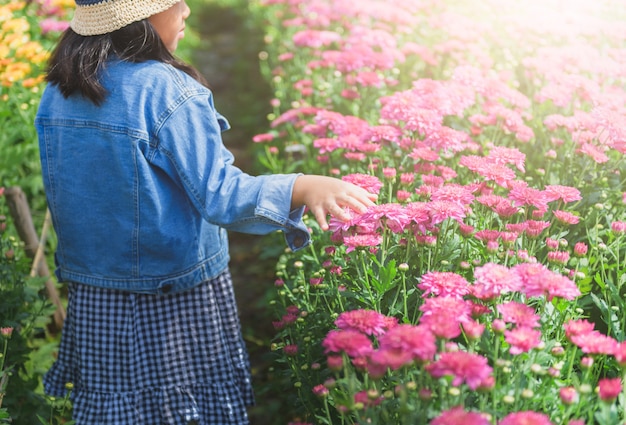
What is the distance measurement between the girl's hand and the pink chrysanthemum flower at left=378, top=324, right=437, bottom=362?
438 mm

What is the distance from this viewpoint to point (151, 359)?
222 centimetres

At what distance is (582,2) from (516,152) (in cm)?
369

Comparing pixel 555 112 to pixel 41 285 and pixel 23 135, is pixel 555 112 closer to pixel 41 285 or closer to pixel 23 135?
pixel 41 285

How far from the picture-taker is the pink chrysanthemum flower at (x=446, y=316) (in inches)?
55.7

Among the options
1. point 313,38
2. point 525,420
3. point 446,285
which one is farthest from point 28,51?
point 525,420

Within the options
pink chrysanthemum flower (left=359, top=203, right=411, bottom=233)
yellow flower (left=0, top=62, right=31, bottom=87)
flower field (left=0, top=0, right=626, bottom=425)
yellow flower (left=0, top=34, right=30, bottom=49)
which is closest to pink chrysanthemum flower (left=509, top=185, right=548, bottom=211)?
flower field (left=0, top=0, right=626, bottom=425)

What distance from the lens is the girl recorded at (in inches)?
73.9

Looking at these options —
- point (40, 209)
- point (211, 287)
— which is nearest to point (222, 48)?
point (40, 209)

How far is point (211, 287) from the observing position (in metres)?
2.32

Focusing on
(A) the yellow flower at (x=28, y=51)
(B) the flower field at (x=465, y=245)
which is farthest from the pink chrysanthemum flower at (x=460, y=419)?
(A) the yellow flower at (x=28, y=51)

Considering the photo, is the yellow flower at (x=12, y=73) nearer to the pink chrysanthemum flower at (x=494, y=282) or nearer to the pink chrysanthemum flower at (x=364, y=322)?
the pink chrysanthemum flower at (x=364, y=322)

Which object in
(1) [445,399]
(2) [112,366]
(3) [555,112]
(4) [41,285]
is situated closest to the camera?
(1) [445,399]

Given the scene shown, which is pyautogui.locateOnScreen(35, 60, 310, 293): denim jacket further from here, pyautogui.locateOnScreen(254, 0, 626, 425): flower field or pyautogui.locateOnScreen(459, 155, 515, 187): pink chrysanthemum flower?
pyautogui.locateOnScreen(459, 155, 515, 187): pink chrysanthemum flower

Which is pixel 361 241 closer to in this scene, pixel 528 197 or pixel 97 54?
pixel 528 197
